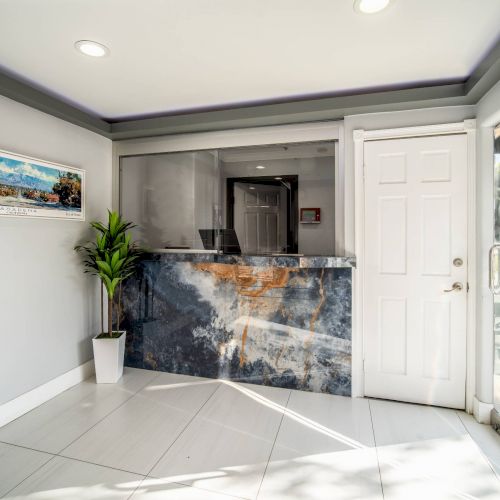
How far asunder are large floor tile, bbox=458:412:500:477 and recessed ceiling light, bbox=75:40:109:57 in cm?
342

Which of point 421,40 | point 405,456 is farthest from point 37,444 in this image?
point 421,40

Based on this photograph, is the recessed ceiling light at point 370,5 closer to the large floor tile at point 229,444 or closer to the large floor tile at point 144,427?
the large floor tile at point 229,444

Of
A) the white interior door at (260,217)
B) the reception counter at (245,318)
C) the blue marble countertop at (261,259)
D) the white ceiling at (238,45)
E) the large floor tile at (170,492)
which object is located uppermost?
the white ceiling at (238,45)

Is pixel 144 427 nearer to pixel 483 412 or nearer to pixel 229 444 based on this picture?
pixel 229 444

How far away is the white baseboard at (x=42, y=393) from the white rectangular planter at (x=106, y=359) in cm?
18

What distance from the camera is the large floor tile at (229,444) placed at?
1.93 metres

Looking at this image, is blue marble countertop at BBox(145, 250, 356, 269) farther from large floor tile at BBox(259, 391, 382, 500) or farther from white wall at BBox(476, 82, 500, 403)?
large floor tile at BBox(259, 391, 382, 500)

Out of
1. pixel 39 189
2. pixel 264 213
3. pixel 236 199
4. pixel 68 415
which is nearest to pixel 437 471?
pixel 264 213

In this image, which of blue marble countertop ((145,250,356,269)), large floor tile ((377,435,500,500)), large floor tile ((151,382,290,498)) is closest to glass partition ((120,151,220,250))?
blue marble countertop ((145,250,356,269))

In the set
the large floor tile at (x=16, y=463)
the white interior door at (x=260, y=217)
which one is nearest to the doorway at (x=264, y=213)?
the white interior door at (x=260, y=217)

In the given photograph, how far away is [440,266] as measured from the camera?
269cm

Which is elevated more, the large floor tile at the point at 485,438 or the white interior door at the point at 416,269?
the white interior door at the point at 416,269

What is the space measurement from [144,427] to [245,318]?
3.98ft

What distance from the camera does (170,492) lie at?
6.00 ft
